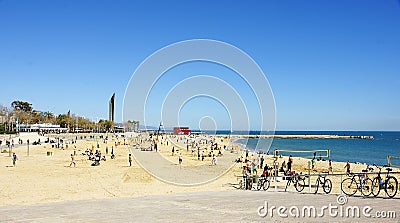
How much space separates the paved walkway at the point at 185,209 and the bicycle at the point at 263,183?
3.34 meters

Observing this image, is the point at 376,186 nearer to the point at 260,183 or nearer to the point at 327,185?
the point at 327,185

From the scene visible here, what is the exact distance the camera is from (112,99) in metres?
135

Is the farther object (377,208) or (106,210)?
(106,210)

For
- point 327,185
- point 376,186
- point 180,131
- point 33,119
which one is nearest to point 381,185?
point 376,186

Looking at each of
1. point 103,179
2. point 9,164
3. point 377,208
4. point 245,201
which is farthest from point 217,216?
point 9,164

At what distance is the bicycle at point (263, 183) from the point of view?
50.1ft

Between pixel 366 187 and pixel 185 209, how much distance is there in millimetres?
6891

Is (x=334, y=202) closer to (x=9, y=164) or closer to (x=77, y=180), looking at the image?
(x=77, y=180)

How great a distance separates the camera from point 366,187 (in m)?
12.7

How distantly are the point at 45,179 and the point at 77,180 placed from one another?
2.05m

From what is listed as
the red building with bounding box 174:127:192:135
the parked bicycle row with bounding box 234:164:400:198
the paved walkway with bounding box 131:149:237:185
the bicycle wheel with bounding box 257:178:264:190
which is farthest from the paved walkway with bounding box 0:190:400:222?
the red building with bounding box 174:127:192:135

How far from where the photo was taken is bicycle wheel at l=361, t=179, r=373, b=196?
12.2 meters

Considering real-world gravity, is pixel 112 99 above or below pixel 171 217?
above

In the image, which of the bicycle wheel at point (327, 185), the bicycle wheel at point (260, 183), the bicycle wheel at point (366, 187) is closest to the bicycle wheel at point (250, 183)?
the bicycle wheel at point (260, 183)
